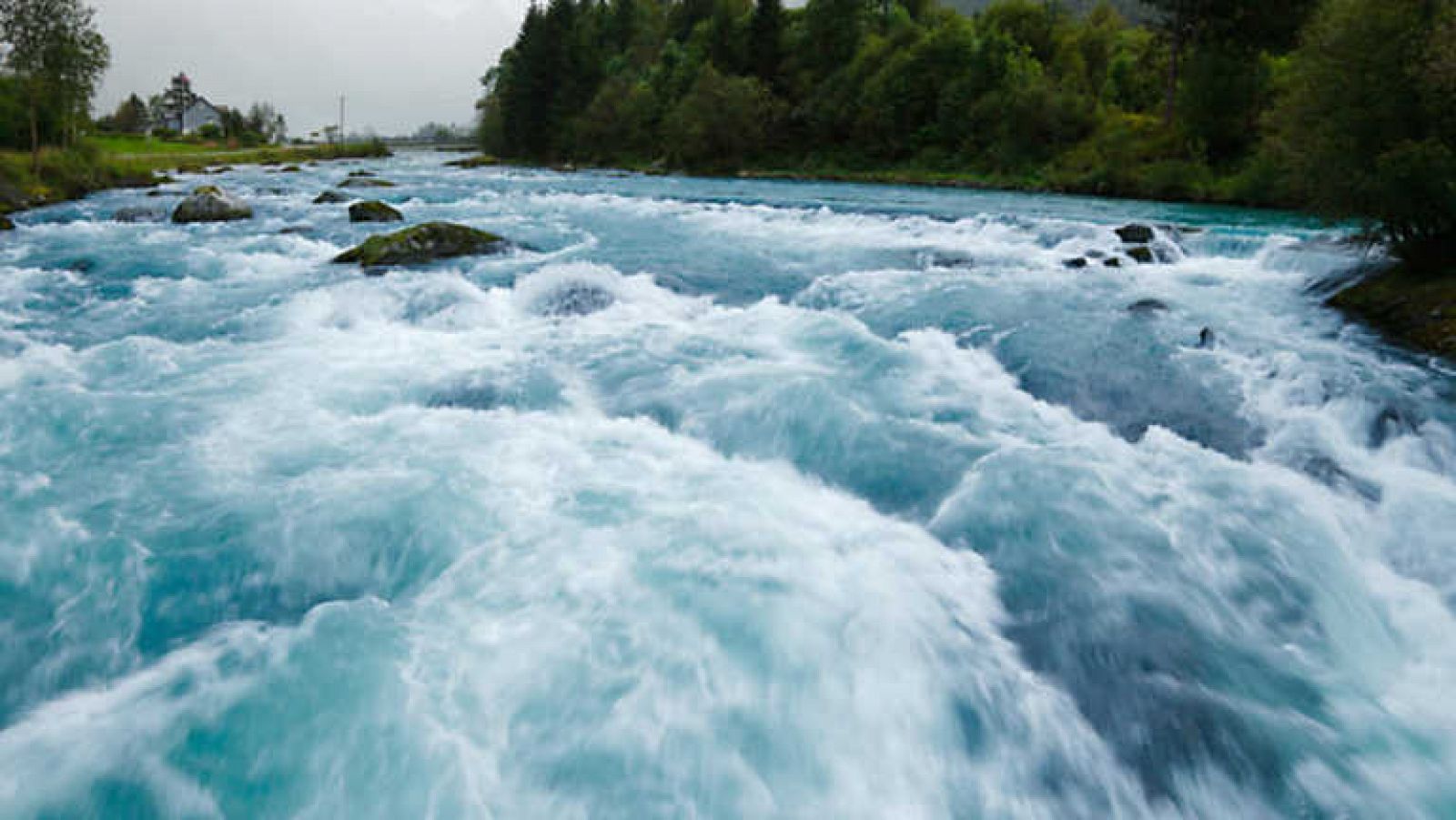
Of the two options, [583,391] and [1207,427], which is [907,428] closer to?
[1207,427]

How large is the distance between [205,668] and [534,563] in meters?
1.65

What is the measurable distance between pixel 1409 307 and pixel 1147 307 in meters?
3.14

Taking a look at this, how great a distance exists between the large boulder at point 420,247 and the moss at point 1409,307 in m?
14.5

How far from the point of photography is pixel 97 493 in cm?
496

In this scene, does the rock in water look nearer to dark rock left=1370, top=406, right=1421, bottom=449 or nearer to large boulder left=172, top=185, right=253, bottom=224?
large boulder left=172, top=185, right=253, bottom=224

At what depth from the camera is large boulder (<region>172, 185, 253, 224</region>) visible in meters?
18.7

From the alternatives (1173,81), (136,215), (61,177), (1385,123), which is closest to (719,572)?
(1385,123)

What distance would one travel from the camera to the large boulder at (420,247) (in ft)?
41.1

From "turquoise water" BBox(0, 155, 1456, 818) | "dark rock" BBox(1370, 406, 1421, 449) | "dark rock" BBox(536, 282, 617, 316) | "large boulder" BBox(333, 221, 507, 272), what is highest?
"large boulder" BBox(333, 221, 507, 272)

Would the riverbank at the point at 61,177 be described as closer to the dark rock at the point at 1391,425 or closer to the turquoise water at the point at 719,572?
the turquoise water at the point at 719,572

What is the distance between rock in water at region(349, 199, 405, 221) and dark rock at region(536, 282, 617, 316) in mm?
10911

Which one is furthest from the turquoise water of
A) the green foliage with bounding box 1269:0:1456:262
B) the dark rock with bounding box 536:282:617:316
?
the green foliage with bounding box 1269:0:1456:262

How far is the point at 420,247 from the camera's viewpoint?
13.0 meters

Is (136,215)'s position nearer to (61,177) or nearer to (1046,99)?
(61,177)
